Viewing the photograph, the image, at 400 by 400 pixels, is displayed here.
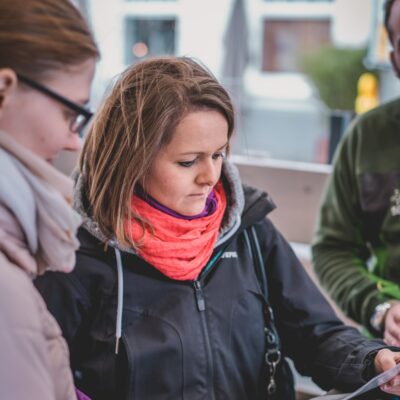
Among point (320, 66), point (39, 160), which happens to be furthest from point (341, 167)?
point (320, 66)

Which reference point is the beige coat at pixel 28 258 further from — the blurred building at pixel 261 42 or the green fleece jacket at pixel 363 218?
the blurred building at pixel 261 42

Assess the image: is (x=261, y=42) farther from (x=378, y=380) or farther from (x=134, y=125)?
(x=378, y=380)

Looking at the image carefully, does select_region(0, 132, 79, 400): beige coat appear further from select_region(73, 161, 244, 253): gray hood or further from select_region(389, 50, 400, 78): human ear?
select_region(389, 50, 400, 78): human ear

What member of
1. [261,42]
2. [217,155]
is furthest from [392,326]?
[261,42]

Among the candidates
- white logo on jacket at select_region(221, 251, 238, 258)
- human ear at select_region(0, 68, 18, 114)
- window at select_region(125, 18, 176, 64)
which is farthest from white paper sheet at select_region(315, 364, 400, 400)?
window at select_region(125, 18, 176, 64)

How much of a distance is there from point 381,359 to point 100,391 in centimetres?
51

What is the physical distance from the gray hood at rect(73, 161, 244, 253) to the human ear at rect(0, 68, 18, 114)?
0.44 m

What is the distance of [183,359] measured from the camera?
42.1 inches

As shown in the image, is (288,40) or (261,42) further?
(261,42)

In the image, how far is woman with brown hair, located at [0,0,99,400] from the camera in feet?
2.16

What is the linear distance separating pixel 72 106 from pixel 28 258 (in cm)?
19

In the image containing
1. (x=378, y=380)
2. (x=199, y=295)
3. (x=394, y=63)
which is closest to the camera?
(x=378, y=380)

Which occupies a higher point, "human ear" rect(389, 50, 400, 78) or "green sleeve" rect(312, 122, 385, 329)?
"human ear" rect(389, 50, 400, 78)

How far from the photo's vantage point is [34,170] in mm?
686
